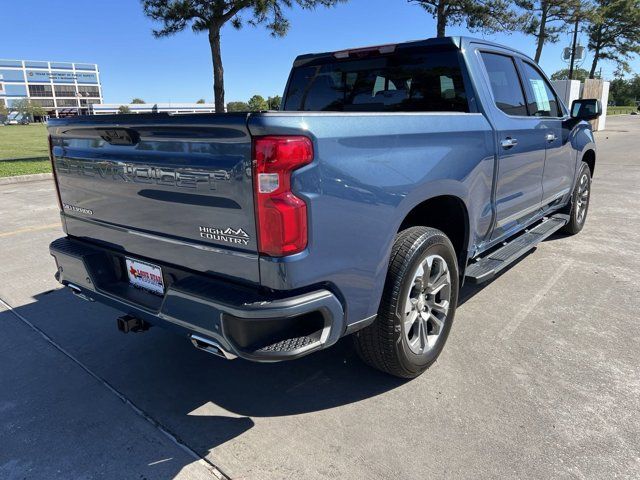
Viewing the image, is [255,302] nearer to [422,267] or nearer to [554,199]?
[422,267]

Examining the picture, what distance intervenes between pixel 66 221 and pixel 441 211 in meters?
2.48

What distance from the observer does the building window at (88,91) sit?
471 feet

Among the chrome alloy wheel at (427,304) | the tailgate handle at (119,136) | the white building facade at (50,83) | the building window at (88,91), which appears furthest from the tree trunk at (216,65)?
the building window at (88,91)

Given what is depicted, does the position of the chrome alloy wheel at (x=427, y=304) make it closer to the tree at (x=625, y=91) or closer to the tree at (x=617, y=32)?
the tree at (x=617, y=32)

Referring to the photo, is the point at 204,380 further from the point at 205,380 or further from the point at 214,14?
the point at 214,14

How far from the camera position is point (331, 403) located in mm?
2842

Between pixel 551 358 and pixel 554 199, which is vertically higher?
pixel 554 199

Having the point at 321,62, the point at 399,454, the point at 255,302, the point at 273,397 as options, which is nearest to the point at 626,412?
the point at 399,454

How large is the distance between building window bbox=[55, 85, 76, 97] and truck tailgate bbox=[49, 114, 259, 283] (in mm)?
160721

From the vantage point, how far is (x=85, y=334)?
146 inches

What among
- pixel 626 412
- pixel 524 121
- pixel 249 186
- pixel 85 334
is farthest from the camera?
pixel 524 121

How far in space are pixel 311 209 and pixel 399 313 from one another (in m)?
0.93

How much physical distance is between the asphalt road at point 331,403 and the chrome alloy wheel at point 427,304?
254mm

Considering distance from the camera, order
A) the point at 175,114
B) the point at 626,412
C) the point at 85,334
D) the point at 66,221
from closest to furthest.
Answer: the point at 175,114, the point at 626,412, the point at 66,221, the point at 85,334
